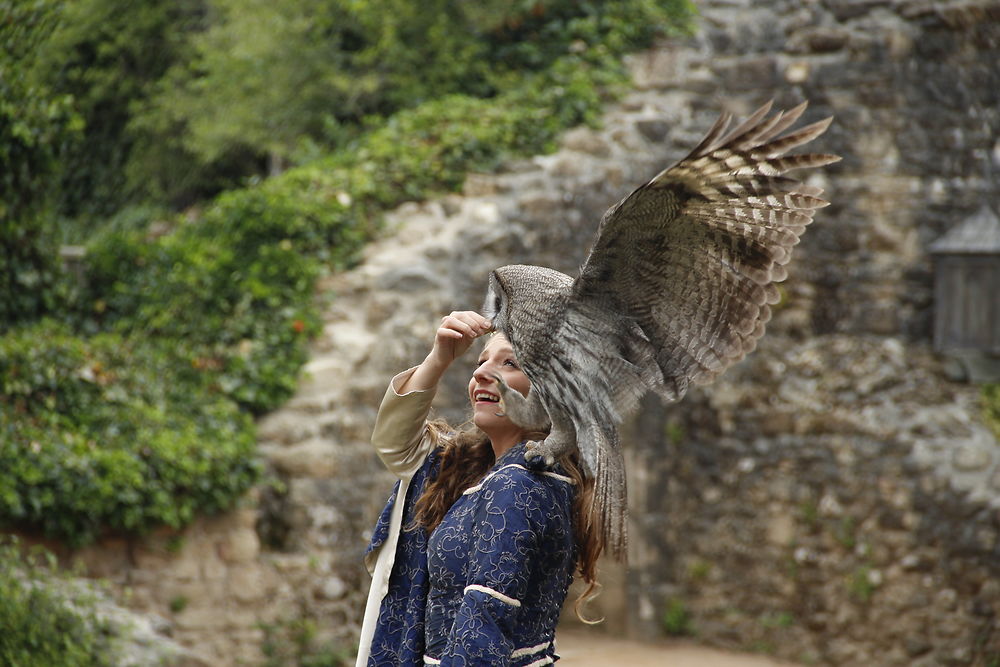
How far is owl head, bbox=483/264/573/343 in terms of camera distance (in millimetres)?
2158

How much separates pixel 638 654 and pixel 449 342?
445 cm

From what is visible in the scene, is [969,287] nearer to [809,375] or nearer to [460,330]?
[809,375]

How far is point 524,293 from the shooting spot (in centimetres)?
217

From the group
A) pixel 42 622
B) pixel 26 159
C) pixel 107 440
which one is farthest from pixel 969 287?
pixel 26 159

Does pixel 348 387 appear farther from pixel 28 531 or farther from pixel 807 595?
pixel 807 595

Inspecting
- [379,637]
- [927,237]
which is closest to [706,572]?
[927,237]

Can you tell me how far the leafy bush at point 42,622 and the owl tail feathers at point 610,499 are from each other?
2.61 metres

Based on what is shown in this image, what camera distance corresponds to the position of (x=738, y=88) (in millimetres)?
6898

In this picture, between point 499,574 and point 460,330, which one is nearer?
point 499,574

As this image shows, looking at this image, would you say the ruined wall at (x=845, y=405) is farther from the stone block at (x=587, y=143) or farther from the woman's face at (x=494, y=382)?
the woman's face at (x=494, y=382)

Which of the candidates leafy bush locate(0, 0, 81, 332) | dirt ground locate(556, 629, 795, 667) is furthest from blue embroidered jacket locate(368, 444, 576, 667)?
leafy bush locate(0, 0, 81, 332)

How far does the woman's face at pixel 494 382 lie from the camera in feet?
7.37

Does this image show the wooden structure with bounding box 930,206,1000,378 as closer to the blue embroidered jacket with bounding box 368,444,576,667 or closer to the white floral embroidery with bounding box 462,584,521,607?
the blue embroidered jacket with bounding box 368,444,576,667

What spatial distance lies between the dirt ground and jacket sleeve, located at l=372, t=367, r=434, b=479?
368 cm
